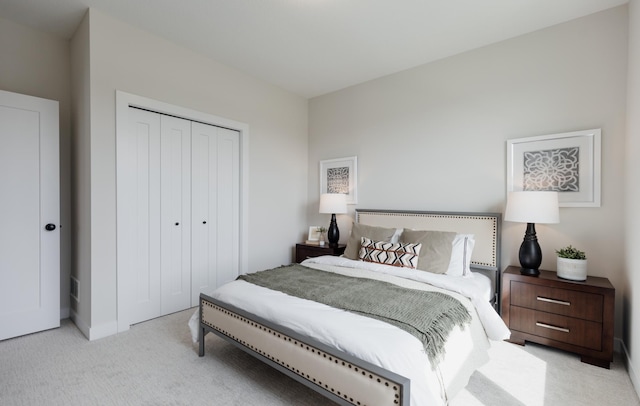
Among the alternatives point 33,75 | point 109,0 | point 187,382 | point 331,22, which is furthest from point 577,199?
point 33,75

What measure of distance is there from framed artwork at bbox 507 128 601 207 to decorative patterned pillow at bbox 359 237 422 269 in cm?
115

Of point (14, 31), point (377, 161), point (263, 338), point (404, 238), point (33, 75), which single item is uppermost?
point (14, 31)

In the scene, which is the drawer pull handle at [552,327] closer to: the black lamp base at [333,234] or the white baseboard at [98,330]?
the black lamp base at [333,234]

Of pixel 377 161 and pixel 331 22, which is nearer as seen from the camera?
pixel 331 22

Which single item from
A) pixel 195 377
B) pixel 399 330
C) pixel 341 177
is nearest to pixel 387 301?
pixel 399 330

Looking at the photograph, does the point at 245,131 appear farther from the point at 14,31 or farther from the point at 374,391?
the point at 374,391

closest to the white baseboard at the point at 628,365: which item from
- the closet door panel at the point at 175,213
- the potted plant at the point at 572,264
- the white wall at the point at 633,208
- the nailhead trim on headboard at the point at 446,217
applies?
the white wall at the point at 633,208

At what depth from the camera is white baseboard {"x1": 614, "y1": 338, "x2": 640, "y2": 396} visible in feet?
6.23

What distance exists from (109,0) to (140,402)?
2.99 metres

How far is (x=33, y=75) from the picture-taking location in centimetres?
284

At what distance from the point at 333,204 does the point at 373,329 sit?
7.96 feet

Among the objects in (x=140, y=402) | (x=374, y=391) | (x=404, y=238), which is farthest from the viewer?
(x=404, y=238)

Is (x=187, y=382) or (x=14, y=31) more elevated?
(x=14, y=31)

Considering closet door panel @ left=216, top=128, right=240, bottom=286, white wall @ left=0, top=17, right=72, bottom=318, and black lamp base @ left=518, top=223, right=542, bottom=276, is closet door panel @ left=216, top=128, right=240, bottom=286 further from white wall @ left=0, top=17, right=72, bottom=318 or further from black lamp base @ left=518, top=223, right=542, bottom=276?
black lamp base @ left=518, top=223, right=542, bottom=276
